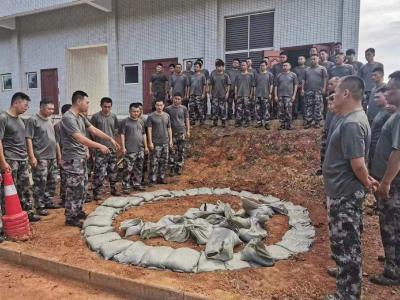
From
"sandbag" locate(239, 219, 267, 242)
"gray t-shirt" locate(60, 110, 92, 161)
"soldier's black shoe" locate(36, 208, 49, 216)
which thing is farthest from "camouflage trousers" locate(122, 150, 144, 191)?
"sandbag" locate(239, 219, 267, 242)

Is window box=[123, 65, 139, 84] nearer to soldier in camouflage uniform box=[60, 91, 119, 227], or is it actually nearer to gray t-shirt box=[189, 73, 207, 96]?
gray t-shirt box=[189, 73, 207, 96]

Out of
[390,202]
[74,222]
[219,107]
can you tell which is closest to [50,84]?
[219,107]

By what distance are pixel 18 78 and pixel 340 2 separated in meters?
15.1

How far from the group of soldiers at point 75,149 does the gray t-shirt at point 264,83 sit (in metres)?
2.21

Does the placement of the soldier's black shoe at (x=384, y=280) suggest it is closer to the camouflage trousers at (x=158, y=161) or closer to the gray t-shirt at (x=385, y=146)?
the gray t-shirt at (x=385, y=146)

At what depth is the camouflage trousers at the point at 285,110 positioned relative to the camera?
27.2ft

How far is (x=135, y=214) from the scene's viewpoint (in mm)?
5375

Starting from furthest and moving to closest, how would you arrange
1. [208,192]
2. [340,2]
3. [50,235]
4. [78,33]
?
[78,33] < [340,2] < [208,192] < [50,235]

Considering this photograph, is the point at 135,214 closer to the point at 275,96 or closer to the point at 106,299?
the point at 106,299

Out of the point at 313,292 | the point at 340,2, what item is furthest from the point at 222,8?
the point at 313,292

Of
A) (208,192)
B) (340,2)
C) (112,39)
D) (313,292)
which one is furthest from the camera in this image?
(112,39)

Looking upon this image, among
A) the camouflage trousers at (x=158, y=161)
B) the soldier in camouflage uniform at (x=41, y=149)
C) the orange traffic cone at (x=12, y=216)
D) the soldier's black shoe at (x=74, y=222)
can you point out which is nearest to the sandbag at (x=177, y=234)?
the soldier's black shoe at (x=74, y=222)

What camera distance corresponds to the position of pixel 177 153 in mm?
7977

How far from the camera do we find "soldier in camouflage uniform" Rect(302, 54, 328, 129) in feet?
25.9
